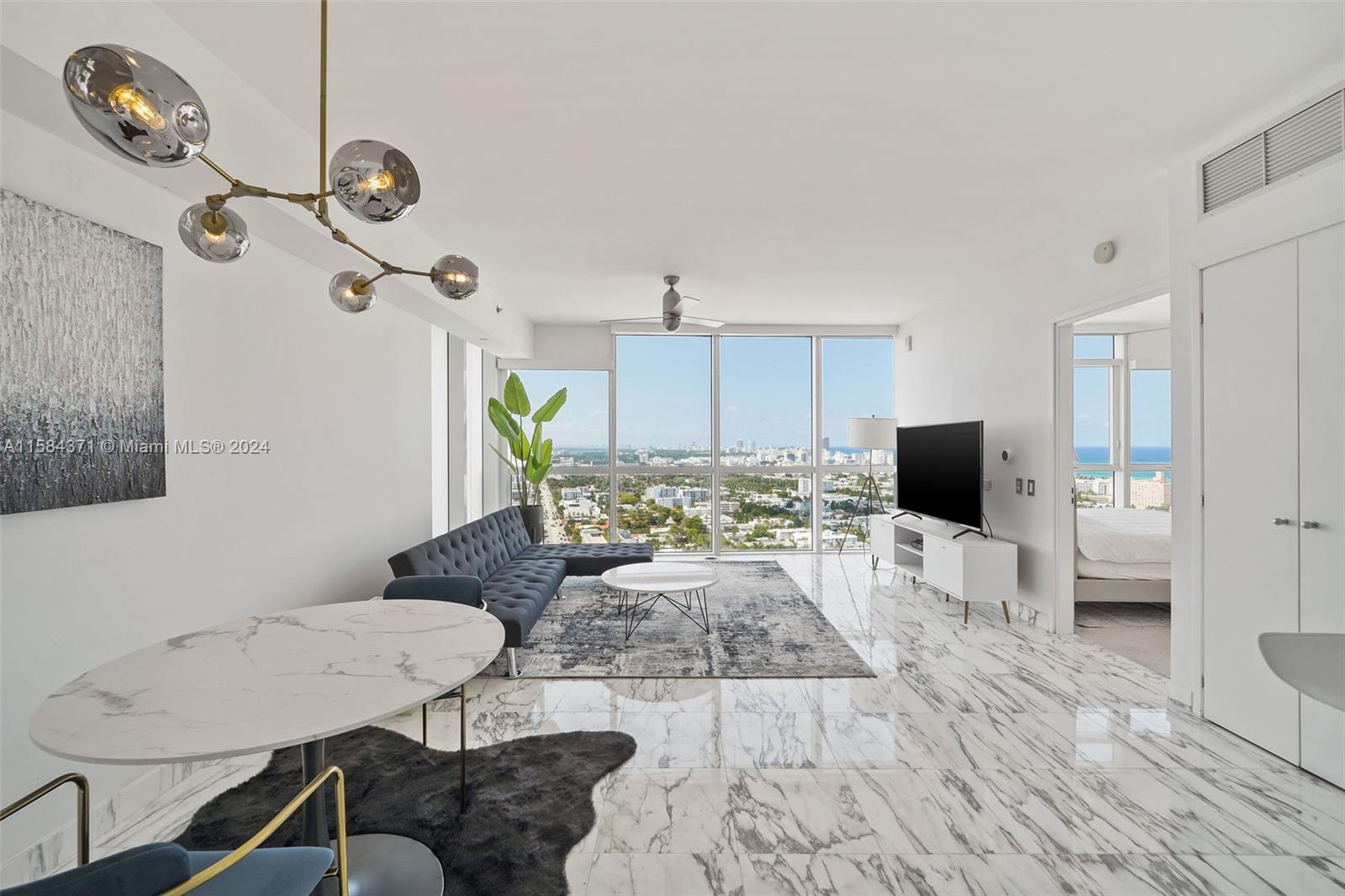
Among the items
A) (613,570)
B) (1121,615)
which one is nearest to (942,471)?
(1121,615)

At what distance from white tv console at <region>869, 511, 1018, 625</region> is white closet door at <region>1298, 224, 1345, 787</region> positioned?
1888mm

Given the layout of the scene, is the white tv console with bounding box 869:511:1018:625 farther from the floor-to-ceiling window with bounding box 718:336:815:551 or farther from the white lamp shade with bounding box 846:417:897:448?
the floor-to-ceiling window with bounding box 718:336:815:551

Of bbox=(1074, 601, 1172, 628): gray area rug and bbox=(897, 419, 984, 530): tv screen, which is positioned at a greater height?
bbox=(897, 419, 984, 530): tv screen

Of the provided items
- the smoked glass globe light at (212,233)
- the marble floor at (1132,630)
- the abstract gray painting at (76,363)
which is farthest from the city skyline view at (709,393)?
the smoked glass globe light at (212,233)

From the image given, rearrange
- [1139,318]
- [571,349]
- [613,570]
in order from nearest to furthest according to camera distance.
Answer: [613,570] < [1139,318] < [571,349]

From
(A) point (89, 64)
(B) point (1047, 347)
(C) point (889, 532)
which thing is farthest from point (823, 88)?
(C) point (889, 532)

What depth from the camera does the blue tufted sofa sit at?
3.19m

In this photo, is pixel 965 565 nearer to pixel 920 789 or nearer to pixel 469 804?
Result: pixel 920 789

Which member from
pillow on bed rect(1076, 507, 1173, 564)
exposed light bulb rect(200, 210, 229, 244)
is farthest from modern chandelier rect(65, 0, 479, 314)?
pillow on bed rect(1076, 507, 1173, 564)

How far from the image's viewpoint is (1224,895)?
1693mm

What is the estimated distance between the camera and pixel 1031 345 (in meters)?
4.18

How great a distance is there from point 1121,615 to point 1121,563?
465 millimetres

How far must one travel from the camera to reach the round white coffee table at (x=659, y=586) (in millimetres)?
3918

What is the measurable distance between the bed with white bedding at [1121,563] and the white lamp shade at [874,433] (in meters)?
1.86
